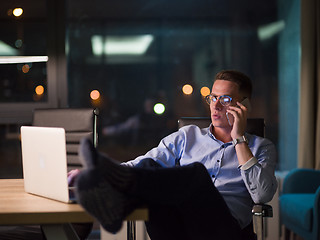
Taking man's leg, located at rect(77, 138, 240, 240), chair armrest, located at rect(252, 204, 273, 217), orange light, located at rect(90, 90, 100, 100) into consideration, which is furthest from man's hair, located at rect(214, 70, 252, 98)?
orange light, located at rect(90, 90, 100, 100)

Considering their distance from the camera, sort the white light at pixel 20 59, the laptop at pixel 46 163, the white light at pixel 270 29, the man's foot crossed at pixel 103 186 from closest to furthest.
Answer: the man's foot crossed at pixel 103 186 < the laptop at pixel 46 163 < the white light at pixel 20 59 < the white light at pixel 270 29

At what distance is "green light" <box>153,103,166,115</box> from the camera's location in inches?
204

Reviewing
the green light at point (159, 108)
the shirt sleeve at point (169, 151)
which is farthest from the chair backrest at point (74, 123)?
the green light at point (159, 108)

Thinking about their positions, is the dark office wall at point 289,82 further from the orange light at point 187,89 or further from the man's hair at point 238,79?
the man's hair at point 238,79

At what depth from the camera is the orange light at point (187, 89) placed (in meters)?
5.13

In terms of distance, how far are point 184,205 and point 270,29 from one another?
3.87m

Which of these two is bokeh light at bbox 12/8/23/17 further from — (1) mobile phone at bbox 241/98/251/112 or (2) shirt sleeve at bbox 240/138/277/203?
(2) shirt sleeve at bbox 240/138/277/203

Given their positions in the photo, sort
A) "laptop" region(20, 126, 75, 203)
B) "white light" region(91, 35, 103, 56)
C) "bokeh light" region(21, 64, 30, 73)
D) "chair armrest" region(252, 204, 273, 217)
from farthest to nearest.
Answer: "white light" region(91, 35, 103, 56), "bokeh light" region(21, 64, 30, 73), "chair armrest" region(252, 204, 273, 217), "laptop" region(20, 126, 75, 203)

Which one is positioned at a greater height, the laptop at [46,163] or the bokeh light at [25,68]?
the bokeh light at [25,68]

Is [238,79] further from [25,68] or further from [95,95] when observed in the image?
[95,95]

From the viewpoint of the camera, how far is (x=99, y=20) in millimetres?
→ 5066

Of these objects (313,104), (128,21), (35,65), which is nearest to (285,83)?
(313,104)

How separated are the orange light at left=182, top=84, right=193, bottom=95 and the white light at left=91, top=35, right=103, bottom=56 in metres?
0.97

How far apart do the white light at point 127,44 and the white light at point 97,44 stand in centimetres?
5
